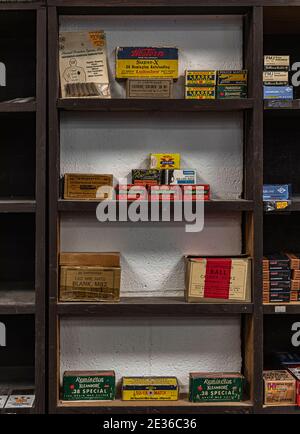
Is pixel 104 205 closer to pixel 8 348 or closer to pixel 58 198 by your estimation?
pixel 58 198

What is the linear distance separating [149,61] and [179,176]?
1.76 ft

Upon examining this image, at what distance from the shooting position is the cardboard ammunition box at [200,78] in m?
2.30

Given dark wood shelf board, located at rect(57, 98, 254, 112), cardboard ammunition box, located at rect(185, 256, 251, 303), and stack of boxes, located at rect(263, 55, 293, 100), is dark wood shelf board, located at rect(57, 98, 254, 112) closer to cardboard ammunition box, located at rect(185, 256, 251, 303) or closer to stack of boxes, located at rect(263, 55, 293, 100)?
stack of boxes, located at rect(263, 55, 293, 100)

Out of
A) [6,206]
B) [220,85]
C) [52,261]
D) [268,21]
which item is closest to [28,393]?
[52,261]

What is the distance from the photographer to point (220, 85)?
231cm

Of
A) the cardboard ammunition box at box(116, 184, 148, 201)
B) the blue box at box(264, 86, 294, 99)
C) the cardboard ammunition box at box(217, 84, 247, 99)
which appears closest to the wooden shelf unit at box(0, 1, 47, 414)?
the cardboard ammunition box at box(116, 184, 148, 201)

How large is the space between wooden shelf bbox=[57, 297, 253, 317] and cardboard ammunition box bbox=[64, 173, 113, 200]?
0.47 m

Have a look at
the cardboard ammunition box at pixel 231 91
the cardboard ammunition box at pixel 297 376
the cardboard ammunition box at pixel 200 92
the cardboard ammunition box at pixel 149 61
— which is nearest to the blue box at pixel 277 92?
the cardboard ammunition box at pixel 231 91

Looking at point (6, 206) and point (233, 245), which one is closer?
point (6, 206)

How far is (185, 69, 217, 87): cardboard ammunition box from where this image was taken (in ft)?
7.55

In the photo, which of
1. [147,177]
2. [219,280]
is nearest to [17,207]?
[147,177]

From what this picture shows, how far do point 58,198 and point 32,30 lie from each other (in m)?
0.87

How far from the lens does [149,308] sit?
2242 millimetres
